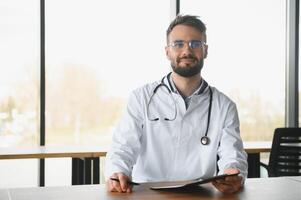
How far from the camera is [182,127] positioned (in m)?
1.99

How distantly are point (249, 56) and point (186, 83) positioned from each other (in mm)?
2702

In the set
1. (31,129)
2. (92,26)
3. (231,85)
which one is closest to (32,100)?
(31,129)

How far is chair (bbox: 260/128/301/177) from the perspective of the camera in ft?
9.95

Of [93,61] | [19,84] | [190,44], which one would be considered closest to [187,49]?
[190,44]

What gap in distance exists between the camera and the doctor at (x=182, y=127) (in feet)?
6.38

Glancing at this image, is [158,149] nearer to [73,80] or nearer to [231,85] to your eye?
[73,80]

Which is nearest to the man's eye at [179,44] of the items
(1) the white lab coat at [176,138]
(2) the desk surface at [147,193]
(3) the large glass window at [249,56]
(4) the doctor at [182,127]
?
(4) the doctor at [182,127]

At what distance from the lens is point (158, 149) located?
6.57ft

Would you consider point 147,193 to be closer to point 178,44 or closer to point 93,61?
point 178,44

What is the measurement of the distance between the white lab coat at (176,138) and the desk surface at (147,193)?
1.02 feet

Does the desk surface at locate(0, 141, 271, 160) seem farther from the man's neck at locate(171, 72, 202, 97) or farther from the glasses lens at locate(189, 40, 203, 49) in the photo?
the glasses lens at locate(189, 40, 203, 49)

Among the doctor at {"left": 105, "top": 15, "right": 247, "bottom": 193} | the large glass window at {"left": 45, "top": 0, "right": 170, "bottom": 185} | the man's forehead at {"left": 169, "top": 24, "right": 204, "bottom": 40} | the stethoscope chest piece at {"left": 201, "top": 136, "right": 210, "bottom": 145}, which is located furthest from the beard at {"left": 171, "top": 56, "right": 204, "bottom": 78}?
the large glass window at {"left": 45, "top": 0, "right": 170, "bottom": 185}

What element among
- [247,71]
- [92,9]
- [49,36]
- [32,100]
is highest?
[92,9]

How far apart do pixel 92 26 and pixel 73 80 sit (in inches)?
21.0
